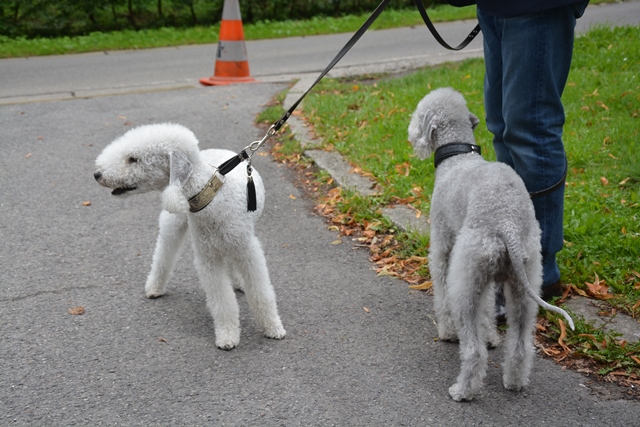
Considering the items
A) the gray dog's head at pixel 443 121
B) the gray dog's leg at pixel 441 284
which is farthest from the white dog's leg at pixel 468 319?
the gray dog's head at pixel 443 121

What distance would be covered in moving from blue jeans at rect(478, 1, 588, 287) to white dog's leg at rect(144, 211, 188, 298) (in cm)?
199

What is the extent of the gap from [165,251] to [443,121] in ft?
6.08

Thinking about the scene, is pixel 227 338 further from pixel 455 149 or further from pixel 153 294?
pixel 455 149

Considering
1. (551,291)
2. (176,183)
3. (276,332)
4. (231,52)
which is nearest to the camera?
(176,183)

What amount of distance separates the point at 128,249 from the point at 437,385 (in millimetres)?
2593

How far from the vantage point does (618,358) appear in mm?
3307

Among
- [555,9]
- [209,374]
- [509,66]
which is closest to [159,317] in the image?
[209,374]

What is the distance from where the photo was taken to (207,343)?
3.66 meters

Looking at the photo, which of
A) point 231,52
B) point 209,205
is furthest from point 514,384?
point 231,52

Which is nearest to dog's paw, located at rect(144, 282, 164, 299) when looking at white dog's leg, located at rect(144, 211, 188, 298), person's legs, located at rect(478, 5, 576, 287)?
white dog's leg, located at rect(144, 211, 188, 298)

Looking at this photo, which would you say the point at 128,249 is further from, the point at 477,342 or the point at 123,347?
the point at 477,342

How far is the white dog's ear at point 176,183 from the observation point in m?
3.21

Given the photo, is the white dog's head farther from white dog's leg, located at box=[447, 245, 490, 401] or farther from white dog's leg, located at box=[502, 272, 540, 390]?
white dog's leg, located at box=[502, 272, 540, 390]

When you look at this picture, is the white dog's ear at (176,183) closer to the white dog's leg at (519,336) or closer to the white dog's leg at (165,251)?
the white dog's leg at (165,251)
